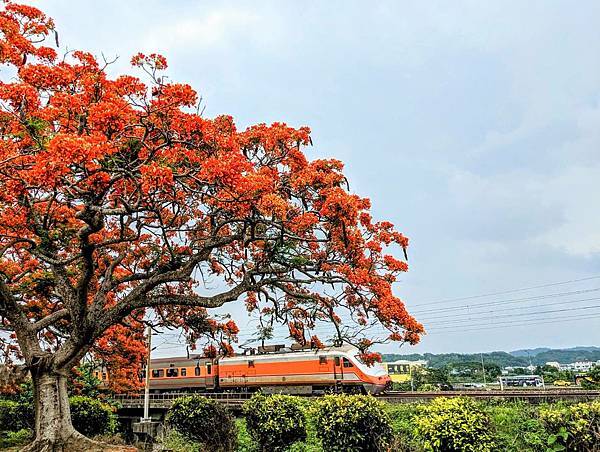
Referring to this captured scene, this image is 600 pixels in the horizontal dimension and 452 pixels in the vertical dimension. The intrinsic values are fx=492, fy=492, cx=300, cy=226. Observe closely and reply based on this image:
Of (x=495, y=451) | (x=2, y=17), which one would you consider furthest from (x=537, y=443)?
(x=2, y=17)

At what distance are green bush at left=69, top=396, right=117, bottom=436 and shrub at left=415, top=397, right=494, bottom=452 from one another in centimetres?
1092

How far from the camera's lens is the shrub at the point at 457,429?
5.46m

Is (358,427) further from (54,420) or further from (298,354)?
(298,354)

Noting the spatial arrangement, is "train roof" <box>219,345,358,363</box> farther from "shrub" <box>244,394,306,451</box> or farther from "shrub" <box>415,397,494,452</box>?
"shrub" <box>415,397,494,452</box>

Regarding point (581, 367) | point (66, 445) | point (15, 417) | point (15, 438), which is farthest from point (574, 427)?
point (581, 367)

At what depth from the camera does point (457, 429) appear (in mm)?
5520

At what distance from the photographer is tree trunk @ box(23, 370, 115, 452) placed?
8.91 metres

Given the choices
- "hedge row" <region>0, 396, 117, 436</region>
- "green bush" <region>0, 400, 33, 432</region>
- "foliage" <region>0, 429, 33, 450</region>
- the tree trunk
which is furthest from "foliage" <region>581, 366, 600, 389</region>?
"green bush" <region>0, 400, 33, 432</region>

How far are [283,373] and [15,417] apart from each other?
9691mm

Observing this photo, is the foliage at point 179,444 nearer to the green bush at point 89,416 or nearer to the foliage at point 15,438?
the green bush at point 89,416

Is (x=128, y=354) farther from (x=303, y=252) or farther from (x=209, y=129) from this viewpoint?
(x=209, y=129)

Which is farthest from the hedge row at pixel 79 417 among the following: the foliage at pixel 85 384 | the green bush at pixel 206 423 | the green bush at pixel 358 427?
the green bush at pixel 358 427

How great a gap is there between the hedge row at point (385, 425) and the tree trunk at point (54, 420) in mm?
1805

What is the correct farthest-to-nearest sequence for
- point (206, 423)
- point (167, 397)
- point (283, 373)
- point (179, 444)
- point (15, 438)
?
point (167, 397) → point (283, 373) → point (15, 438) → point (179, 444) → point (206, 423)
